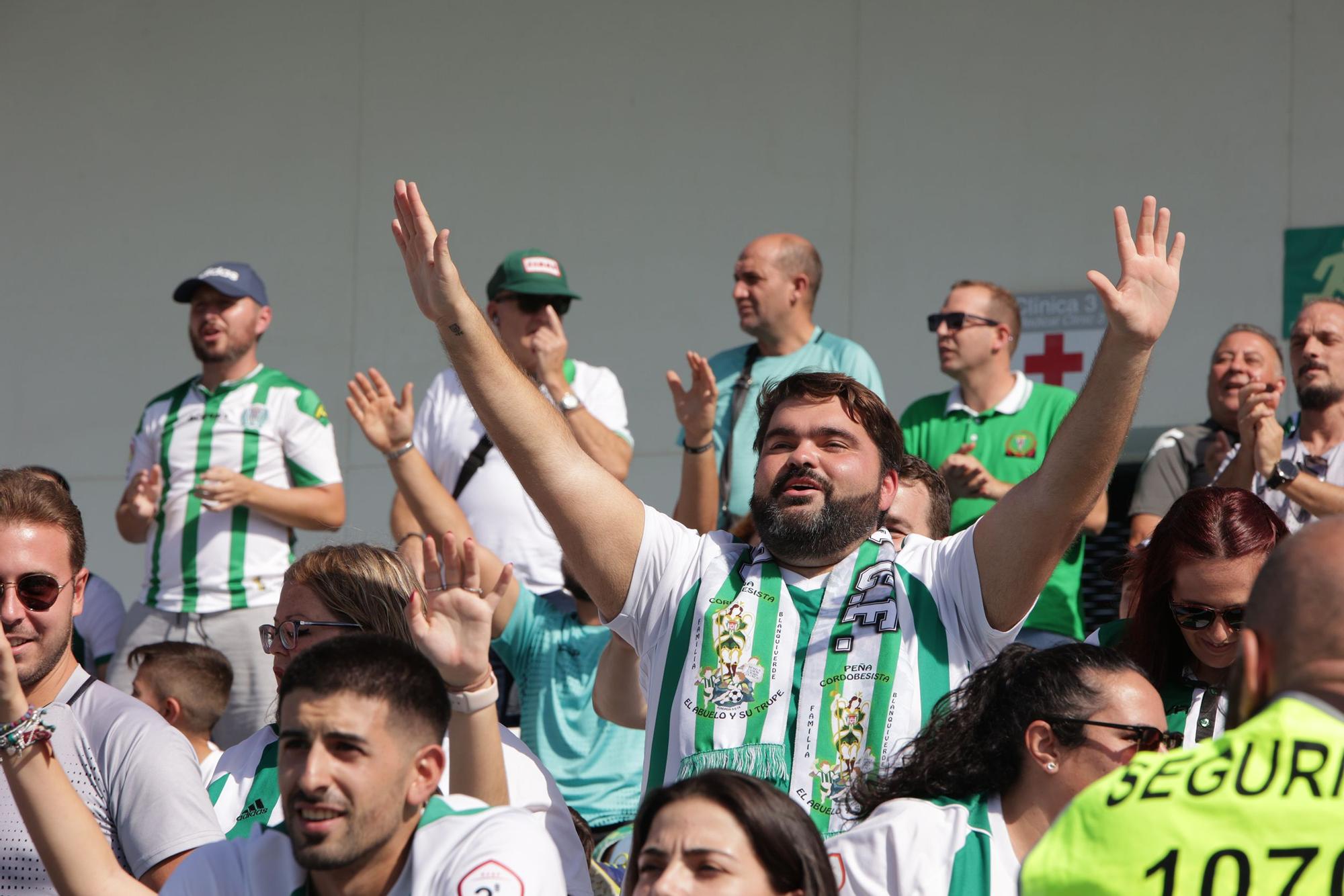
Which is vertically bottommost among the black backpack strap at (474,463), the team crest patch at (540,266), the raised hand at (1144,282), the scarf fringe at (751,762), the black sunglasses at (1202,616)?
the scarf fringe at (751,762)

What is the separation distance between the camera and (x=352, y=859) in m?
2.63

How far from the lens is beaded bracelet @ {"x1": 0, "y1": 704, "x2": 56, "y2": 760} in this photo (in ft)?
9.57

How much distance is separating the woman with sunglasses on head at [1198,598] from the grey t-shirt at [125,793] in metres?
1.95

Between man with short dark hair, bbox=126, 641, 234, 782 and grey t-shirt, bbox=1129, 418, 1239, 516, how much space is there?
10.1 ft

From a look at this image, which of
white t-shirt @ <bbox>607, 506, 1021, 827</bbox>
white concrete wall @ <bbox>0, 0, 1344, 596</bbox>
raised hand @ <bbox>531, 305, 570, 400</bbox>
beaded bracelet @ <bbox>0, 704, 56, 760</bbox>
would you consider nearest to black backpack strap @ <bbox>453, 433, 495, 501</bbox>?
raised hand @ <bbox>531, 305, 570, 400</bbox>

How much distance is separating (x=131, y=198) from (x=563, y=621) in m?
5.33

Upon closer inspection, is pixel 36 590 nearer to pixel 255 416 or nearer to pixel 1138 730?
pixel 1138 730

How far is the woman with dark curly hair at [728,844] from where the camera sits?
2.51 m

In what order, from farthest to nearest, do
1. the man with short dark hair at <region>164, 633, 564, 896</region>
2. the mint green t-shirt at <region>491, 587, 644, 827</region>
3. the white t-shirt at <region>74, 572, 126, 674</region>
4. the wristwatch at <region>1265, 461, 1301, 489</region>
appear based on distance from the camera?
1. the white t-shirt at <region>74, 572, 126, 674</region>
2. the mint green t-shirt at <region>491, 587, 644, 827</region>
3. the wristwatch at <region>1265, 461, 1301, 489</region>
4. the man with short dark hair at <region>164, 633, 564, 896</region>

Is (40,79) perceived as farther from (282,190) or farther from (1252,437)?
(1252,437)

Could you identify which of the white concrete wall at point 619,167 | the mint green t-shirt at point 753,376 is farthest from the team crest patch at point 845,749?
the white concrete wall at point 619,167

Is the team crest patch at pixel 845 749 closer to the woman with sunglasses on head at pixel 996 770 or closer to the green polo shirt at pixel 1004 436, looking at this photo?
the woman with sunglasses on head at pixel 996 770

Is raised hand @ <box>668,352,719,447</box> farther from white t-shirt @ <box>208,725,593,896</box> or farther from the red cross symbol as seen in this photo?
the red cross symbol

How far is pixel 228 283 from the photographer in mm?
6223
